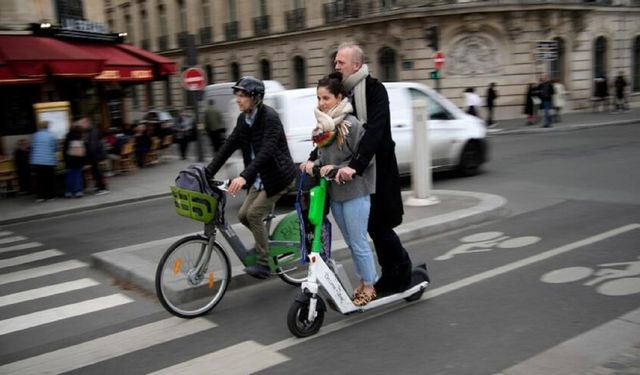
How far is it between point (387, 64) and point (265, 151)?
916 inches

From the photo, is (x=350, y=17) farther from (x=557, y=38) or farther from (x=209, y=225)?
(x=209, y=225)

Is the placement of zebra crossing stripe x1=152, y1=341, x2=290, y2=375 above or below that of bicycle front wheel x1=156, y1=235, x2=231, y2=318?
below

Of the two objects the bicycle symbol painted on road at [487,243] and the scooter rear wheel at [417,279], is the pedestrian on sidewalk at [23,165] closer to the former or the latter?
the bicycle symbol painted on road at [487,243]

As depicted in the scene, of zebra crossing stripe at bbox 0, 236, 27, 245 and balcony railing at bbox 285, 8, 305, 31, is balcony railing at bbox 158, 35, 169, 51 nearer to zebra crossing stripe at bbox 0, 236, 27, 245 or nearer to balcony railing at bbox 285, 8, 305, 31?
balcony railing at bbox 285, 8, 305, 31

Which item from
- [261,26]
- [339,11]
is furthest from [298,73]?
[339,11]

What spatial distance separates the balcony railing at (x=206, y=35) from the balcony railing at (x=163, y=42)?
4.72 metres

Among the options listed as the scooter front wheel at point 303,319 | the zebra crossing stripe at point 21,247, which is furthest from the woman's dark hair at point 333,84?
the zebra crossing stripe at point 21,247

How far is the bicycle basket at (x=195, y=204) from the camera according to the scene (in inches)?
180

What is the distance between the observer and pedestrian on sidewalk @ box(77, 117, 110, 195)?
40.3ft

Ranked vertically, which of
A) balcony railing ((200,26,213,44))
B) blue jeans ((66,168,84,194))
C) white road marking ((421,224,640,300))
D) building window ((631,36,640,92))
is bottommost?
white road marking ((421,224,640,300))

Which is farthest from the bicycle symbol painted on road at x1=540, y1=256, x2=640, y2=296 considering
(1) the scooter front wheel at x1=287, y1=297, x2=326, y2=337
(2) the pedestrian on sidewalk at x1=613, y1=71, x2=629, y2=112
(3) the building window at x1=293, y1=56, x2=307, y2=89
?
(3) the building window at x1=293, y1=56, x2=307, y2=89

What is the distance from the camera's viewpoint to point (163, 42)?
41938 mm

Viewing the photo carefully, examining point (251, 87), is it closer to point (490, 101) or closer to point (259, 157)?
point (259, 157)

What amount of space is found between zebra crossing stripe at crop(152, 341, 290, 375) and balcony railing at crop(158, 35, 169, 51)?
131ft
